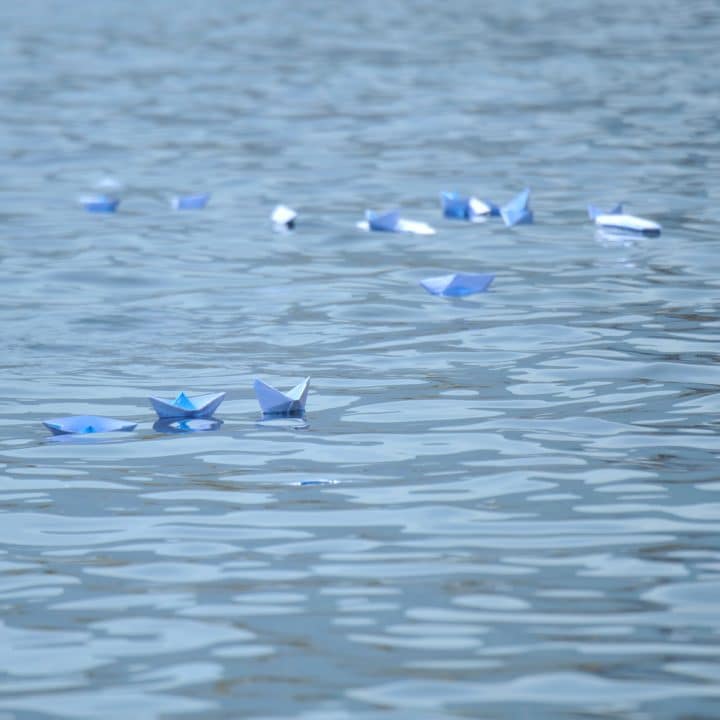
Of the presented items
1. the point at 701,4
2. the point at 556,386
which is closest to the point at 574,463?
the point at 556,386

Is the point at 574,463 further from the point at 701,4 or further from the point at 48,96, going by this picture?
the point at 701,4

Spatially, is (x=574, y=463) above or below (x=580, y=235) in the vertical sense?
above

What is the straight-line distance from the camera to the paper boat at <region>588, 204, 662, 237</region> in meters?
8.41

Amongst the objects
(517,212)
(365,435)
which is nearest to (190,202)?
(517,212)

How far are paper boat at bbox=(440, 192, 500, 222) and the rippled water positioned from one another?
0.23m

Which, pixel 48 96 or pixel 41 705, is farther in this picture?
pixel 48 96

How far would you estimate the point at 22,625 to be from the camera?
358cm

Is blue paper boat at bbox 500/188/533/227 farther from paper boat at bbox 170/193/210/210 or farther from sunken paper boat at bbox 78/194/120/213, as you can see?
sunken paper boat at bbox 78/194/120/213

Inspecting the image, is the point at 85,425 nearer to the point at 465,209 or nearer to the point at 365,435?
the point at 365,435

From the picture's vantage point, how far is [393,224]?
8.91m

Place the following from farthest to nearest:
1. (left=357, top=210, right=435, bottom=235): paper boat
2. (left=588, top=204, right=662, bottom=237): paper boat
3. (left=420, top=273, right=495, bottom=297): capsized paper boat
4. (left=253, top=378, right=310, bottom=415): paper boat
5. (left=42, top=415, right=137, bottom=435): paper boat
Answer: (left=357, top=210, right=435, bottom=235): paper boat < (left=588, top=204, right=662, bottom=237): paper boat < (left=420, top=273, right=495, bottom=297): capsized paper boat < (left=253, top=378, right=310, bottom=415): paper boat < (left=42, top=415, right=137, bottom=435): paper boat

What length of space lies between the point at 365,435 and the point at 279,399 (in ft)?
1.16

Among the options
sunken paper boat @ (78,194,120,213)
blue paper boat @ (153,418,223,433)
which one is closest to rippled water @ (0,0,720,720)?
blue paper boat @ (153,418,223,433)

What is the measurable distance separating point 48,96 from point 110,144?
304 centimetres
